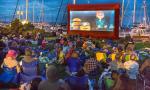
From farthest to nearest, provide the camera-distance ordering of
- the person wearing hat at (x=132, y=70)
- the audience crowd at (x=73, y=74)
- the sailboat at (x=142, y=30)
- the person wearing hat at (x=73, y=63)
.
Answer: the sailboat at (x=142, y=30) → the person wearing hat at (x=73, y=63) → the person wearing hat at (x=132, y=70) → the audience crowd at (x=73, y=74)

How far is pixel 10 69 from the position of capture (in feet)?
30.6

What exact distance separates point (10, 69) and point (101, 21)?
24.9 metres

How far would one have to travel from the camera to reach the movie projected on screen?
3344 centimetres

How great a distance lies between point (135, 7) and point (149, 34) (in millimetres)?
3357

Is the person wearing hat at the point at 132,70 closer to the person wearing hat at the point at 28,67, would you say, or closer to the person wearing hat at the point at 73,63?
the person wearing hat at the point at 28,67

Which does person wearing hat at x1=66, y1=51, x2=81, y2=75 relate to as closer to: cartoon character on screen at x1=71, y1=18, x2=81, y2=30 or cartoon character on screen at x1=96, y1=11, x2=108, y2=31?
cartoon character on screen at x1=96, y1=11, x2=108, y2=31

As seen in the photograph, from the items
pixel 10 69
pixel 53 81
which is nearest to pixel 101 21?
pixel 10 69

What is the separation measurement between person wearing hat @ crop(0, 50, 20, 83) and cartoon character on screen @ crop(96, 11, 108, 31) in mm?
24370

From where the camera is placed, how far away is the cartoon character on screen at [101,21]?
3358cm

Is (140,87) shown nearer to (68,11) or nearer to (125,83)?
(125,83)

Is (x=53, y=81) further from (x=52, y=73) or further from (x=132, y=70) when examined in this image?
(x=132, y=70)

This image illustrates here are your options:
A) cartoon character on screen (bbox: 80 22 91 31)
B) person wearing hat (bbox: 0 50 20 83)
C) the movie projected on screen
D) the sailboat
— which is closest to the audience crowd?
person wearing hat (bbox: 0 50 20 83)

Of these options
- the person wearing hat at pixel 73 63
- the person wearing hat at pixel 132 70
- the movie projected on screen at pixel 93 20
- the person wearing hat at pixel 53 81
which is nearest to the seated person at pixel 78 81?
the person wearing hat at pixel 132 70

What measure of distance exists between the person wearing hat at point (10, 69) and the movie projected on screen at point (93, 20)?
24118 millimetres
